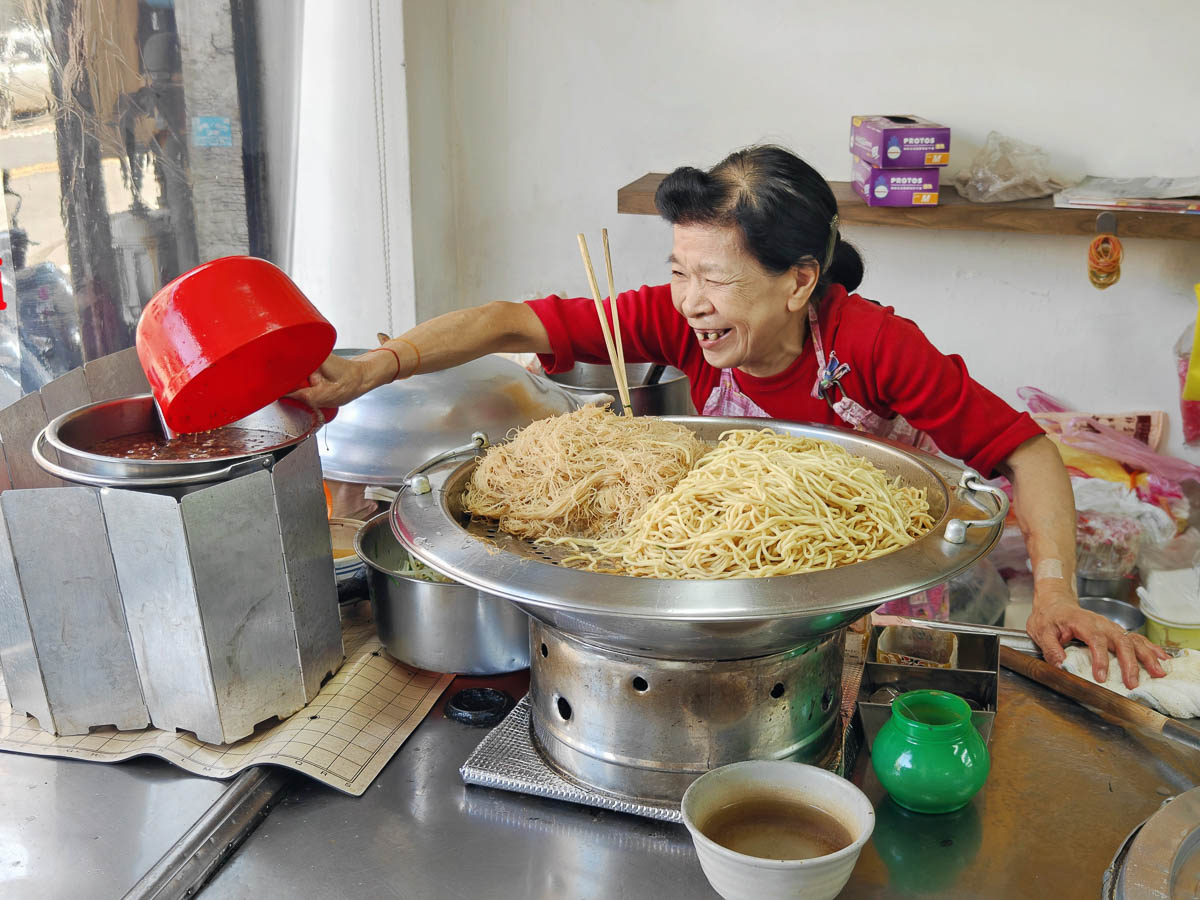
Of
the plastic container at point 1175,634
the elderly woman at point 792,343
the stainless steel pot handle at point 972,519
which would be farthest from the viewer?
the plastic container at point 1175,634

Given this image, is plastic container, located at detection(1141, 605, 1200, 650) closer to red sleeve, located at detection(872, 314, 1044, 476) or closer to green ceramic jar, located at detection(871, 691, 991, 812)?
red sleeve, located at detection(872, 314, 1044, 476)

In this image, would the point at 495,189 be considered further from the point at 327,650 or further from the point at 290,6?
the point at 327,650

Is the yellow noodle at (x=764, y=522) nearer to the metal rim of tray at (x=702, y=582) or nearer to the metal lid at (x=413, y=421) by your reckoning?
the metal rim of tray at (x=702, y=582)

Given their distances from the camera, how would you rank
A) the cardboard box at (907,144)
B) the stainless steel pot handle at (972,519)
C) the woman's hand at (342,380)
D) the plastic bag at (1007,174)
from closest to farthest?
the stainless steel pot handle at (972,519) → the woman's hand at (342,380) → the cardboard box at (907,144) → the plastic bag at (1007,174)

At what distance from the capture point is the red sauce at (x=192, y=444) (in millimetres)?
1556

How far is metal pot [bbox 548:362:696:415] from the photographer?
2830 millimetres

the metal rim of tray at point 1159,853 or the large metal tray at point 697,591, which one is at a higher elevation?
the large metal tray at point 697,591

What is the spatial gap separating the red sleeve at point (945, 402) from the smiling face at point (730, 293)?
0.75ft

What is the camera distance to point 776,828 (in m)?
1.26

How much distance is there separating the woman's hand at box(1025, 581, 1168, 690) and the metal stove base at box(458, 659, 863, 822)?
1.33 ft

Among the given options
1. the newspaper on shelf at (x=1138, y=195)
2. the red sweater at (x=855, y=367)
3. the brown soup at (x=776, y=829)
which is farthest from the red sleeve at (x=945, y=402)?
the newspaper on shelf at (x=1138, y=195)

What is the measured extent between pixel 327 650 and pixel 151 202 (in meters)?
1.87

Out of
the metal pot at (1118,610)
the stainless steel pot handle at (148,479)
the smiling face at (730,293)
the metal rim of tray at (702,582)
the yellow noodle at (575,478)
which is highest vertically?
the smiling face at (730,293)

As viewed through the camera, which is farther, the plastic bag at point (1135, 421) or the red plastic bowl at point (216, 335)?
the plastic bag at point (1135, 421)
